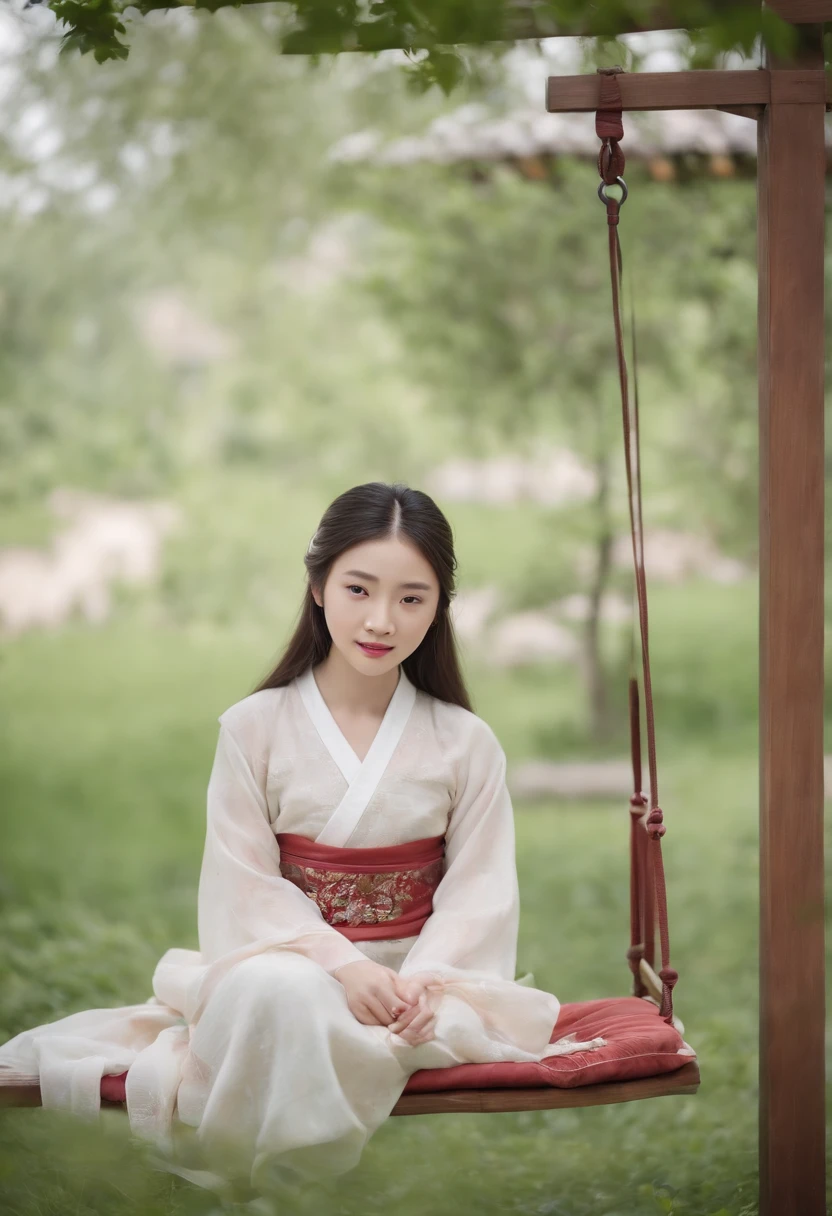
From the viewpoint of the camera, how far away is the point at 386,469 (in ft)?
28.6

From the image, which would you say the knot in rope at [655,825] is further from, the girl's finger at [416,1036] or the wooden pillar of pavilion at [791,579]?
the girl's finger at [416,1036]

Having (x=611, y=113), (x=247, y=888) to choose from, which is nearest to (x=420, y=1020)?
(x=247, y=888)

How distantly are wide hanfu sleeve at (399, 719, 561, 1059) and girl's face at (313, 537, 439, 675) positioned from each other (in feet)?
0.97

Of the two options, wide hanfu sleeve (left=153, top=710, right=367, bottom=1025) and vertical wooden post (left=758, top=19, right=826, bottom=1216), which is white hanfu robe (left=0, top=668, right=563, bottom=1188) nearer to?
wide hanfu sleeve (left=153, top=710, right=367, bottom=1025)

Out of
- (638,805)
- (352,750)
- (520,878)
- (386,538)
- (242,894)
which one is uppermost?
(386,538)

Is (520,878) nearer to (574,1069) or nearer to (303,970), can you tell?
(574,1069)

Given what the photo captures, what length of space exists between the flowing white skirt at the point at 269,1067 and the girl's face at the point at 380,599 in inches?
25.6

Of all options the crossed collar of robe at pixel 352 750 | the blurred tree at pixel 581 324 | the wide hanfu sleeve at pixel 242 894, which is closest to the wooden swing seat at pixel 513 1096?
the wide hanfu sleeve at pixel 242 894

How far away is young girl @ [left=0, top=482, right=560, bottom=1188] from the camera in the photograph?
229 centimetres

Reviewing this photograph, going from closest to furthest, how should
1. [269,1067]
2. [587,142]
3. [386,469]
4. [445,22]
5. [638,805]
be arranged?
[269,1067] → [445,22] → [638,805] → [587,142] → [386,469]

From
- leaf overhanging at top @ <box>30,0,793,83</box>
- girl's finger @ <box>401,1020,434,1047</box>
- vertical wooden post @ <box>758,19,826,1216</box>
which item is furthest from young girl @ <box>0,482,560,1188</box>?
leaf overhanging at top @ <box>30,0,793,83</box>

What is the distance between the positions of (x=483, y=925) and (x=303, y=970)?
1.46 ft

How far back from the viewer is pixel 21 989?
4.45 m

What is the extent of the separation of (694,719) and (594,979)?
3369mm
